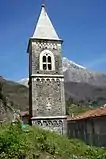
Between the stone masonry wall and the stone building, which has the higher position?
the stone masonry wall

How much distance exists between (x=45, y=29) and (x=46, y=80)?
577cm

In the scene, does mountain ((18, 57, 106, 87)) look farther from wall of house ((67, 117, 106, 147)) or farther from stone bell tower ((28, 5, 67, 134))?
stone bell tower ((28, 5, 67, 134))

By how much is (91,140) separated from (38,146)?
49.7 ft

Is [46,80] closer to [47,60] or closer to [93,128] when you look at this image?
[47,60]

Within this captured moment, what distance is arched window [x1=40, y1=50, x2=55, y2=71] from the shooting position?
28781 millimetres

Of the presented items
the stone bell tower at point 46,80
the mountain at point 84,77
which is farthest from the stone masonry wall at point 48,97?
the mountain at point 84,77

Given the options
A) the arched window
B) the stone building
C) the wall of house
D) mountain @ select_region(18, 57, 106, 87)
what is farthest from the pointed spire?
mountain @ select_region(18, 57, 106, 87)

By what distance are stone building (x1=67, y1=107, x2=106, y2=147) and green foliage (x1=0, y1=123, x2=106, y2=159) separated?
10040 millimetres

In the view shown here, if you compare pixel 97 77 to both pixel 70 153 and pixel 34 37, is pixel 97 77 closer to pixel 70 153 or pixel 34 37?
pixel 34 37

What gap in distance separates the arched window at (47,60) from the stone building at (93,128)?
6462 mm

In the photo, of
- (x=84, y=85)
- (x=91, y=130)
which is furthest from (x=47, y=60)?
(x=84, y=85)

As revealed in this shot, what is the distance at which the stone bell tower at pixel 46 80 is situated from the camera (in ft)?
88.1

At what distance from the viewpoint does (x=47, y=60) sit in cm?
2895

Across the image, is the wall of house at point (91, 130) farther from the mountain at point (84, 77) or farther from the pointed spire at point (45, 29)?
the mountain at point (84, 77)
